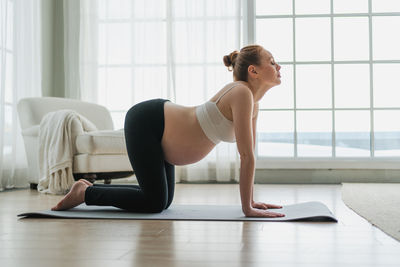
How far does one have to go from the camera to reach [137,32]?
4961mm

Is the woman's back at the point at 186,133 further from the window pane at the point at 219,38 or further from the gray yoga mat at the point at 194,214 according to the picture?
the window pane at the point at 219,38

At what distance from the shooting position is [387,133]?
Answer: 15.6ft

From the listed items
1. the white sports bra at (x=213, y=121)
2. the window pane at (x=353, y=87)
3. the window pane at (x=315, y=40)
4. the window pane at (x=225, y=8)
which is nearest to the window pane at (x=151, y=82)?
the window pane at (x=225, y=8)

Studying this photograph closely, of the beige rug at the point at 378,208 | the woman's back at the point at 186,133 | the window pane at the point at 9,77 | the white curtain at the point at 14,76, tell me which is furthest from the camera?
the window pane at the point at 9,77

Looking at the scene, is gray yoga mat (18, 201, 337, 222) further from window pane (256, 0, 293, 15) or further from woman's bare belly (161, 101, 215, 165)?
window pane (256, 0, 293, 15)

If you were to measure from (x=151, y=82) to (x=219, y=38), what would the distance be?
2.68 ft

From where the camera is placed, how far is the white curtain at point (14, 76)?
403 cm

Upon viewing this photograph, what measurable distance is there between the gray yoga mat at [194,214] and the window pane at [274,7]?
117 inches

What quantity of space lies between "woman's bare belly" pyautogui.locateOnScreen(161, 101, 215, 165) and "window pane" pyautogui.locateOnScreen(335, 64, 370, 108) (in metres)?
3.05

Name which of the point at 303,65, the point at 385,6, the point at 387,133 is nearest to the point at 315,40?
the point at 303,65

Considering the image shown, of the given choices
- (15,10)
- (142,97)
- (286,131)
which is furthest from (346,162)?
(15,10)

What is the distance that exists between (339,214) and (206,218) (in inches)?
25.0

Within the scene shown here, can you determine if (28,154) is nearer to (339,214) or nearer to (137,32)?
(137,32)

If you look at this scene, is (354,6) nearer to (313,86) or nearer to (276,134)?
(313,86)
